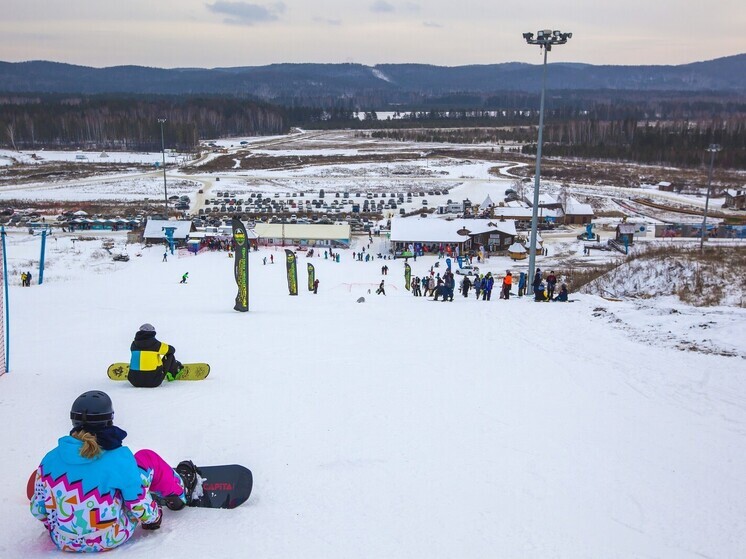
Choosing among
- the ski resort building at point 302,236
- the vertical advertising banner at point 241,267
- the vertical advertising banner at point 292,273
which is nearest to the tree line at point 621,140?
the ski resort building at point 302,236

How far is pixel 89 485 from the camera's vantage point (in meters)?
3.33

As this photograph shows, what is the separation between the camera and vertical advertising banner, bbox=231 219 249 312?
500 inches

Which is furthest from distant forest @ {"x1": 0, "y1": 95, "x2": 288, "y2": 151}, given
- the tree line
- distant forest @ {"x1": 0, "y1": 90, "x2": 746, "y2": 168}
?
the tree line

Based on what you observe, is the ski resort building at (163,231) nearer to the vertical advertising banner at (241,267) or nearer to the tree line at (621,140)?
the vertical advertising banner at (241,267)

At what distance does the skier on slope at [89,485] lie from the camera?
330 centimetres

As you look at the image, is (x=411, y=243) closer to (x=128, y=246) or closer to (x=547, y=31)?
(x=128, y=246)

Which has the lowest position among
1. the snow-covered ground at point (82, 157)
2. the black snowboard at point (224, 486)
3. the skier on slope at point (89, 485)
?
the snow-covered ground at point (82, 157)

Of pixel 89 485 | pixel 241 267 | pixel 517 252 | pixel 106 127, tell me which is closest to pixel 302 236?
pixel 517 252

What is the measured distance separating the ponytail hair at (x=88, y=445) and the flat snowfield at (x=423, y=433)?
64 centimetres

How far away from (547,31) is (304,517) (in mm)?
15550

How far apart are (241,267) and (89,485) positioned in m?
9.52

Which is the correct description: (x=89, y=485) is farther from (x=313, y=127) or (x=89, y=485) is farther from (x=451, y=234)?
(x=313, y=127)

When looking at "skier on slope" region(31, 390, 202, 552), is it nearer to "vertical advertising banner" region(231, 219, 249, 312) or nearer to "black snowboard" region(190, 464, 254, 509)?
"black snowboard" region(190, 464, 254, 509)

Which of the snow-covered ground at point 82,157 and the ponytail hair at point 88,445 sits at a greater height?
the ponytail hair at point 88,445
